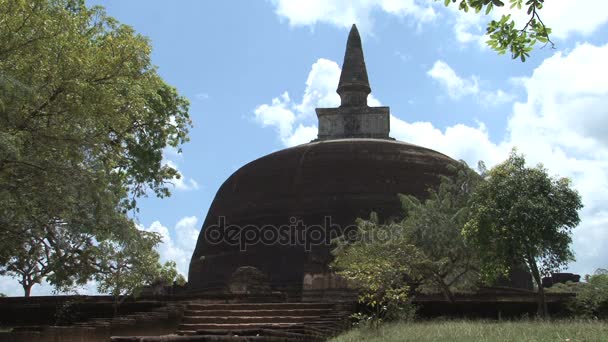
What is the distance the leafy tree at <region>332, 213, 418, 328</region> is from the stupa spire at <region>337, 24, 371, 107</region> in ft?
71.2

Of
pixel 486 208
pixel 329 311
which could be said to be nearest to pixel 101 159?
pixel 329 311

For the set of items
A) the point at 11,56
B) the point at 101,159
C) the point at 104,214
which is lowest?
the point at 104,214

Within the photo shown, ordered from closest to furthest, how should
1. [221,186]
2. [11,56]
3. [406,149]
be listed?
[11,56] → [406,149] → [221,186]

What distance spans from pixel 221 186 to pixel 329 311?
18.5 m

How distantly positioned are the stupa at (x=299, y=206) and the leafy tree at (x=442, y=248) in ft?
16.4

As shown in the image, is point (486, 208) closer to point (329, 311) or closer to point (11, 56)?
point (329, 311)

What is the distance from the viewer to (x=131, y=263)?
11750 millimetres

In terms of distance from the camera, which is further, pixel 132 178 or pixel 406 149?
pixel 406 149

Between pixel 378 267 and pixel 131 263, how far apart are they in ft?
21.7

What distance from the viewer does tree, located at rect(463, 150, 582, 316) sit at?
54.5 ft

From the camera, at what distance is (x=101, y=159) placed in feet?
39.8

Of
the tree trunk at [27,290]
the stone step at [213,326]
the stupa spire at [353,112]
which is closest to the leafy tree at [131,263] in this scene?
the stone step at [213,326]

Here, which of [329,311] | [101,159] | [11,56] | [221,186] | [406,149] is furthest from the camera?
[221,186]

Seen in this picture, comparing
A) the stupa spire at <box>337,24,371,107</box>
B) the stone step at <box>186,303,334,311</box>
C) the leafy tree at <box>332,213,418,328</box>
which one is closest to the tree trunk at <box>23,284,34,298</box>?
the stone step at <box>186,303,334,311</box>
